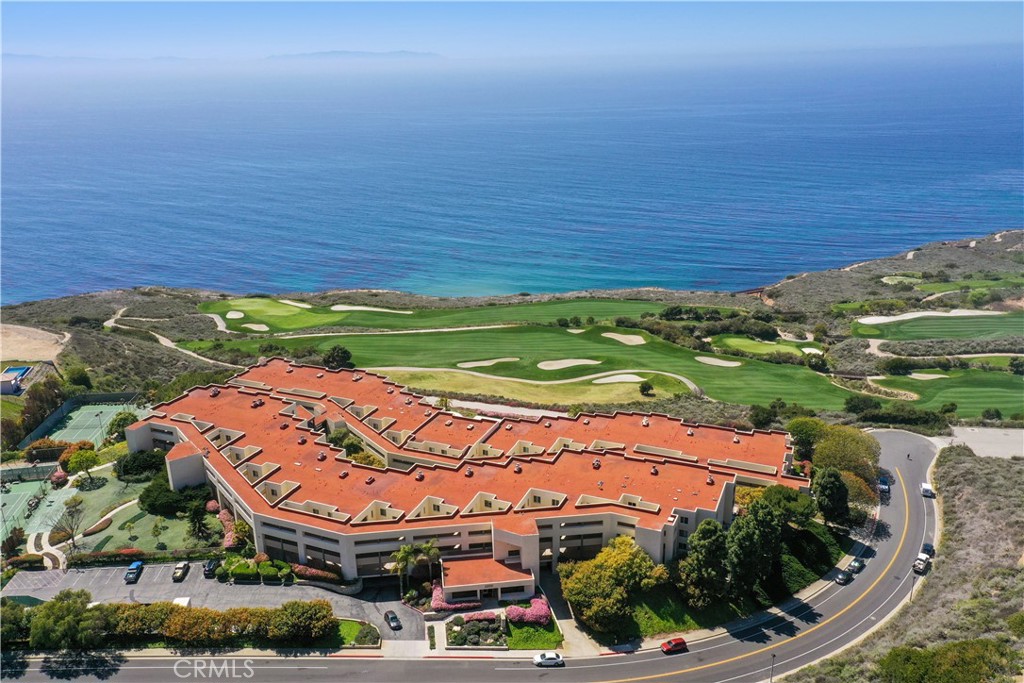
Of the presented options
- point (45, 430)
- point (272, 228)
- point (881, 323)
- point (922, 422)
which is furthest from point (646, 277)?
point (45, 430)

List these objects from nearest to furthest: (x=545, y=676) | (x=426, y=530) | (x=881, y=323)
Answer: (x=545, y=676) → (x=426, y=530) → (x=881, y=323)

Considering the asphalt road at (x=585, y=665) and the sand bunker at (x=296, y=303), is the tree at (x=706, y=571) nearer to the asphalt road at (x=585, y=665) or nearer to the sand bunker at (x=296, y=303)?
the asphalt road at (x=585, y=665)

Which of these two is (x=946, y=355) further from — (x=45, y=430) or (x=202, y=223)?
(x=202, y=223)

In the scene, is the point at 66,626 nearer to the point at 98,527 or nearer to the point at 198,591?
the point at 198,591

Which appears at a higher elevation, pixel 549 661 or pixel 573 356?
pixel 573 356

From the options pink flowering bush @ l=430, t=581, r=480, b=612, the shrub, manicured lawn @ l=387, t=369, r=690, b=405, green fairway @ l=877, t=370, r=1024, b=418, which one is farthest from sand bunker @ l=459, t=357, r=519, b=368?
pink flowering bush @ l=430, t=581, r=480, b=612

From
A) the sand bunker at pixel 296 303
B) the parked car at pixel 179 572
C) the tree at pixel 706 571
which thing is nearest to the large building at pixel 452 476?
the tree at pixel 706 571

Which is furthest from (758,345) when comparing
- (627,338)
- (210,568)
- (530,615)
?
(210,568)
